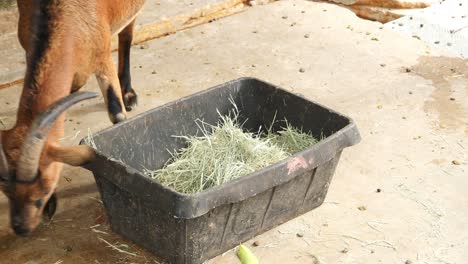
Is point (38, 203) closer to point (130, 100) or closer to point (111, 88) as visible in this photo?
point (111, 88)

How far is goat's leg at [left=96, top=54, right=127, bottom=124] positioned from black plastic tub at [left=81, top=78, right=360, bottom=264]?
25 centimetres

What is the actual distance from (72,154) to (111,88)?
88cm

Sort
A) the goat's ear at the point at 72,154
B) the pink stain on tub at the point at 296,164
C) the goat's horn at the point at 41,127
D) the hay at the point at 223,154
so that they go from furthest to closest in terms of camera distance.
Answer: the hay at the point at 223,154
the pink stain on tub at the point at 296,164
the goat's ear at the point at 72,154
the goat's horn at the point at 41,127

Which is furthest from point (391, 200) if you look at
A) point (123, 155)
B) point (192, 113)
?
point (123, 155)

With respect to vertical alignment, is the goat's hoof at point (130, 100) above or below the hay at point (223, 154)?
below

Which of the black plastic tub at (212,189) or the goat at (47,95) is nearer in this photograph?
the goat at (47,95)

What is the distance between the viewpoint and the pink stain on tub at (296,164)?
3.85 m

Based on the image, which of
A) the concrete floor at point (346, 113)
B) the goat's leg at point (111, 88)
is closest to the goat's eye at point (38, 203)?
the concrete floor at point (346, 113)

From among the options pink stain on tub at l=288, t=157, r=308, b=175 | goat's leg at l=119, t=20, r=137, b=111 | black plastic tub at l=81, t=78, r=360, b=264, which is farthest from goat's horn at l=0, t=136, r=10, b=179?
goat's leg at l=119, t=20, r=137, b=111

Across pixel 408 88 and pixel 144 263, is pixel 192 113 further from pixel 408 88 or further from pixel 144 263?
pixel 408 88

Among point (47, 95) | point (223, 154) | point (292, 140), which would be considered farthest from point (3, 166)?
point (292, 140)

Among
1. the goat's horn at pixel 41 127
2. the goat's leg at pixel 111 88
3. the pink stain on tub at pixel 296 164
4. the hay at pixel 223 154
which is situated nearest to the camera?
the goat's horn at pixel 41 127

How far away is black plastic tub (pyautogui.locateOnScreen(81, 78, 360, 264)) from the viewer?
12.0ft

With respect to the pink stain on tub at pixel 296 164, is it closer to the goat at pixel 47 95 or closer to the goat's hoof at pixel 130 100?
the goat at pixel 47 95
